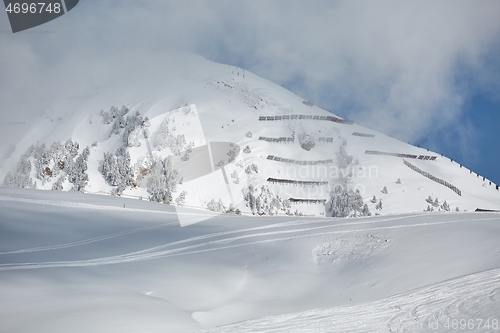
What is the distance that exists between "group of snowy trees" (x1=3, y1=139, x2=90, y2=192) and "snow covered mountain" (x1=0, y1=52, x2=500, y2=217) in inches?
9.1

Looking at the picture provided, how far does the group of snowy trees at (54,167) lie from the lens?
2630 inches

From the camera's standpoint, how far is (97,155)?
74.1 metres

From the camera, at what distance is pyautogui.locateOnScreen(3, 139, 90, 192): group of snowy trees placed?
66812 millimetres

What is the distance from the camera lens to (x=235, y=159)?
6925 cm

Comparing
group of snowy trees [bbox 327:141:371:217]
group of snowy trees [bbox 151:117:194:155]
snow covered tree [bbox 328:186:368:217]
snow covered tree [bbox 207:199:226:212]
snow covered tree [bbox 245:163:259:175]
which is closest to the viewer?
snow covered tree [bbox 207:199:226:212]

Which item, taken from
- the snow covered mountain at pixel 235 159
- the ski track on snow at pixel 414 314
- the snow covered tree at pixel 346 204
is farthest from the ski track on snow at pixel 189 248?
the snow covered tree at pixel 346 204

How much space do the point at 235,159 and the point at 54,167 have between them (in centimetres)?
3246

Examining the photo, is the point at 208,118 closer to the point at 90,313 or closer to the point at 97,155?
A: the point at 97,155

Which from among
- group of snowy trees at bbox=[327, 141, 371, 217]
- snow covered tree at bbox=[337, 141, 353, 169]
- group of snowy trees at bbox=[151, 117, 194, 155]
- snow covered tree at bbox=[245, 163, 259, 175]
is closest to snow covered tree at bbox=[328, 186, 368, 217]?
group of snowy trees at bbox=[327, 141, 371, 217]

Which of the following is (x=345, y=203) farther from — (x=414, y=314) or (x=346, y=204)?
(x=414, y=314)

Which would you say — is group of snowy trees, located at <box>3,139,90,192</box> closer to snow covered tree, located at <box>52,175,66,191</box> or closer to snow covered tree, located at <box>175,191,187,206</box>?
snow covered tree, located at <box>52,175,66,191</box>

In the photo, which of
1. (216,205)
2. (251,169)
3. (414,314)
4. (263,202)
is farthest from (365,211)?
(414,314)

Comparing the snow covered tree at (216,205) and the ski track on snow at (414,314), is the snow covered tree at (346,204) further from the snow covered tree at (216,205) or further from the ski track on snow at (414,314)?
the ski track on snow at (414,314)

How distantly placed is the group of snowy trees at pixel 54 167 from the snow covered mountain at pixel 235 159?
231 millimetres
